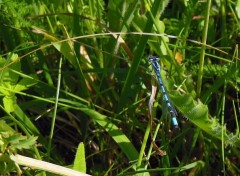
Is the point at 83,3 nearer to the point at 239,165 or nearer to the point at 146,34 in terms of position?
the point at 146,34

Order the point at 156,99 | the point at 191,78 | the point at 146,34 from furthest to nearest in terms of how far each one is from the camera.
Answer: the point at 191,78, the point at 156,99, the point at 146,34

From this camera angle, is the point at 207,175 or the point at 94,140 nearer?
the point at 207,175

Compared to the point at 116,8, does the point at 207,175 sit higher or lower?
lower

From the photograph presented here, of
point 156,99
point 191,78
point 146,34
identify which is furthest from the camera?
point 191,78

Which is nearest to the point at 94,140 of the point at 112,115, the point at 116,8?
the point at 112,115

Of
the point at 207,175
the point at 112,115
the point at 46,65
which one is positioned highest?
the point at 46,65

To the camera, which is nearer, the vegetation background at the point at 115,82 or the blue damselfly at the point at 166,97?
the blue damselfly at the point at 166,97

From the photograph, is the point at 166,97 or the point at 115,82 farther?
the point at 115,82

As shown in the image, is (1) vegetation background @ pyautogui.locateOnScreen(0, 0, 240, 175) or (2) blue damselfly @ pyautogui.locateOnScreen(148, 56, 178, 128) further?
(1) vegetation background @ pyautogui.locateOnScreen(0, 0, 240, 175)
